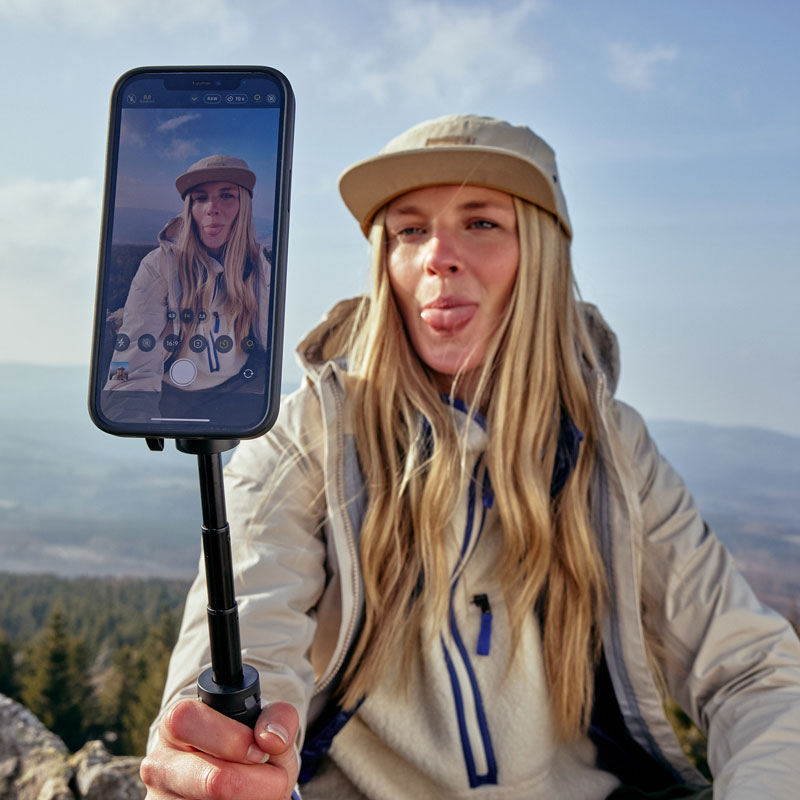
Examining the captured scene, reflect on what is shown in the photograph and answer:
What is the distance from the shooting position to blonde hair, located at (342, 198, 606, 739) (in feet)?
6.91

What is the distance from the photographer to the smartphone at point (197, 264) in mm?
1017

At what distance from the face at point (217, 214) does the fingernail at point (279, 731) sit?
2.25ft

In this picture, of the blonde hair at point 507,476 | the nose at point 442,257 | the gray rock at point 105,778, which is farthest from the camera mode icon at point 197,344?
the gray rock at point 105,778

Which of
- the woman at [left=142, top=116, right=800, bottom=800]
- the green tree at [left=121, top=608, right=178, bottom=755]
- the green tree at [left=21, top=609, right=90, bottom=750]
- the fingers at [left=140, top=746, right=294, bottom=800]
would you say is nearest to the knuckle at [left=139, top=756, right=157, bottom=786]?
the fingers at [left=140, top=746, right=294, bottom=800]

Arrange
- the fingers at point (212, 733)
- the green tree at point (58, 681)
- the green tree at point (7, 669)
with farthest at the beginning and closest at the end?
the green tree at point (58, 681)
the green tree at point (7, 669)
the fingers at point (212, 733)

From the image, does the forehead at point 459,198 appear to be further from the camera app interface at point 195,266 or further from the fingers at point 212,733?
the fingers at point 212,733

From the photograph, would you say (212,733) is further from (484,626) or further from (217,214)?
(484,626)

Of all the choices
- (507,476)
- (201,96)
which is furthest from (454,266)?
(201,96)

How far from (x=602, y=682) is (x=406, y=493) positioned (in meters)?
0.87

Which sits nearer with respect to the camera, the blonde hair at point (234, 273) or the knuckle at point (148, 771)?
the blonde hair at point (234, 273)

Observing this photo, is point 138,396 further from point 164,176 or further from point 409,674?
point 409,674

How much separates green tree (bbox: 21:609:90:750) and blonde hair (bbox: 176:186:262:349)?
10.1 meters

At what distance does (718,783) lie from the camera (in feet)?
6.38

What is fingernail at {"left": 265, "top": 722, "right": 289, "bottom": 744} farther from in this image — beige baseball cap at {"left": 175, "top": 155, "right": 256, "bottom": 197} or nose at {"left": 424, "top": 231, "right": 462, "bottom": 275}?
nose at {"left": 424, "top": 231, "right": 462, "bottom": 275}
